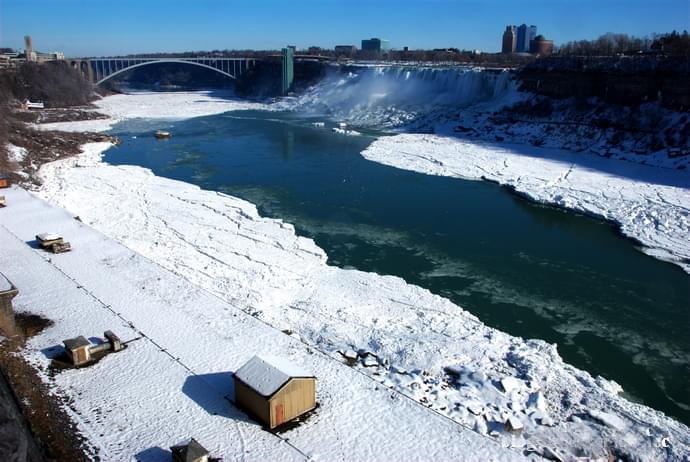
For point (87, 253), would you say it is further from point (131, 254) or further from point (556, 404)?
point (556, 404)

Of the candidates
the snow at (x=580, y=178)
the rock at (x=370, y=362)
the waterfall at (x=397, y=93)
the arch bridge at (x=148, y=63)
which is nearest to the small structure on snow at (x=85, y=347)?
the rock at (x=370, y=362)

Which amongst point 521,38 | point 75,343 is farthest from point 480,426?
point 521,38

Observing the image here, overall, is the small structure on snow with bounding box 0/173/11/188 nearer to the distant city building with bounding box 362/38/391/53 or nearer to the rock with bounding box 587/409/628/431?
the rock with bounding box 587/409/628/431

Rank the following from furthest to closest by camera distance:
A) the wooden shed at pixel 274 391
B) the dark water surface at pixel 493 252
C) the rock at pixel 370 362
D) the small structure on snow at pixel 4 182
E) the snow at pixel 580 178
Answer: the small structure on snow at pixel 4 182
the snow at pixel 580 178
the dark water surface at pixel 493 252
the rock at pixel 370 362
the wooden shed at pixel 274 391

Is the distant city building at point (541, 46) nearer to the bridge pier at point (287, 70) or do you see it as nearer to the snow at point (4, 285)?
the bridge pier at point (287, 70)

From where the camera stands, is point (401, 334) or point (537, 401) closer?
point (537, 401)

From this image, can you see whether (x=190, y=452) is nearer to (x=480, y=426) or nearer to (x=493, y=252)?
(x=480, y=426)
